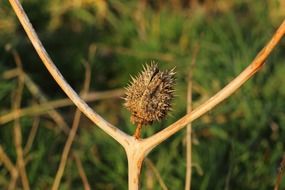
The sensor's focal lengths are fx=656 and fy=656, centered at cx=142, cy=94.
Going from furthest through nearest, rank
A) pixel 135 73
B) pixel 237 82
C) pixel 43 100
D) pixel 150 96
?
pixel 135 73 → pixel 43 100 → pixel 150 96 → pixel 237 82

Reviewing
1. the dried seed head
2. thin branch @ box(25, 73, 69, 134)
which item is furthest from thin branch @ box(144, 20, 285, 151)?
thin branch @ box(25, 73, 69, 134)

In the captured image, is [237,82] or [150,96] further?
[150,96]

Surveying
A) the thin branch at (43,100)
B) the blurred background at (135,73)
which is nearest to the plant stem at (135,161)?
the blurred background at (135,73)

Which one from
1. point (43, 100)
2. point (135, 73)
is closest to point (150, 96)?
point (43, 100)

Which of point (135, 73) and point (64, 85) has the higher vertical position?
point (135, 73)

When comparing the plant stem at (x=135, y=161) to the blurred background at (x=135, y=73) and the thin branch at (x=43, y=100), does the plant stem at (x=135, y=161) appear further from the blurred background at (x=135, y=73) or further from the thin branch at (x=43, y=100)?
the thin branch at (x=43, y=100)

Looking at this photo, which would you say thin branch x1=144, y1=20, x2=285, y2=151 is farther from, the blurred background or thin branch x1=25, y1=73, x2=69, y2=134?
thin branch x1=25, y1=73, x2=69, y2=134

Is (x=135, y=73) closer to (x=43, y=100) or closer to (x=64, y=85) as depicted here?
(x=43, y=100)
